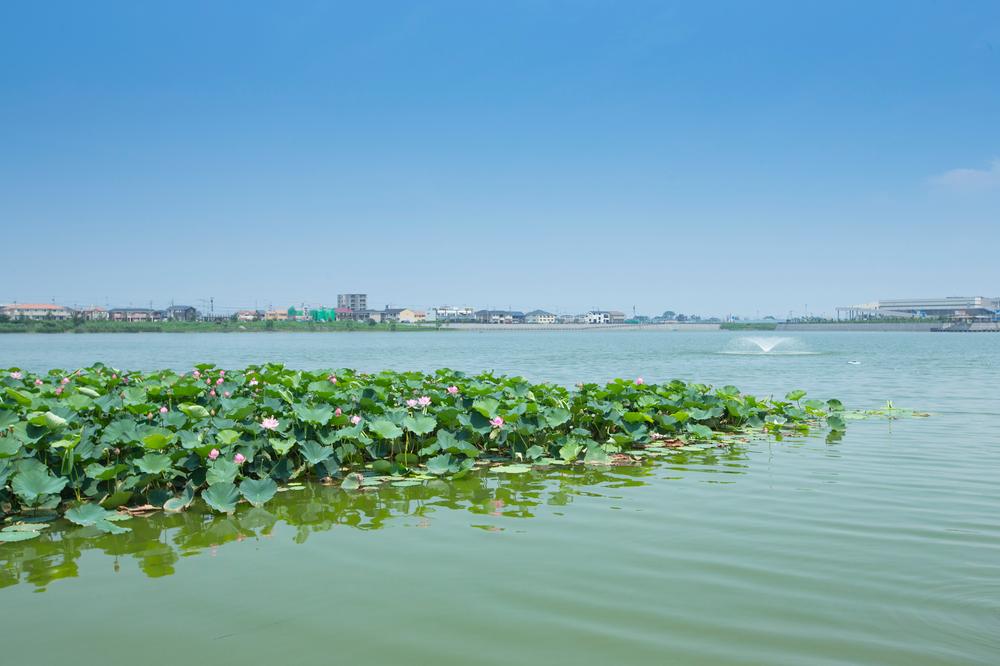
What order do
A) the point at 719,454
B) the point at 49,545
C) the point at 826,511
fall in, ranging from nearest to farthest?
1. the point at 49,545
2. the point at 826,511
3. the point at 719,454

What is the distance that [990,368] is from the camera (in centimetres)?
2400

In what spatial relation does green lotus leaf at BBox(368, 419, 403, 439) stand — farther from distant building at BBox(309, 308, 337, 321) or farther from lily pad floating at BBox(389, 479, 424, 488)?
distant building at BBox(309, 308, 337, 321)

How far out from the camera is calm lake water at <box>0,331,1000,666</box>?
3.01m

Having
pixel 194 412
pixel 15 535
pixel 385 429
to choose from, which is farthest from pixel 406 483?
pixel 15 535

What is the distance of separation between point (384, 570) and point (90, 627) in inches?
55.0

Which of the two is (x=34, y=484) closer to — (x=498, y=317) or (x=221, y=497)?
(x=221, y=497)

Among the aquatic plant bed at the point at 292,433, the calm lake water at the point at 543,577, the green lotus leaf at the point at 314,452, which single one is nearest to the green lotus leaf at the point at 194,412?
the aquatic plant bed at the point at 292,433

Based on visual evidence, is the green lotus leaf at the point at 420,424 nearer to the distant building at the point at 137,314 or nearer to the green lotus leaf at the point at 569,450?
the green lotus leaf at the point at 569,450

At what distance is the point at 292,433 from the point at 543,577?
10.3ft

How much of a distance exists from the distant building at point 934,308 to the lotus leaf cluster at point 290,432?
16356 cm

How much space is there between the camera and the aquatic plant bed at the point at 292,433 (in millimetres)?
5160

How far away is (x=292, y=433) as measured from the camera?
20.4ft

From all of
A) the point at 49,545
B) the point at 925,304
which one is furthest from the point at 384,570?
the point at 925,304

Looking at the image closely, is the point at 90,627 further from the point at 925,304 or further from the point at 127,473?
the point at 925,304
